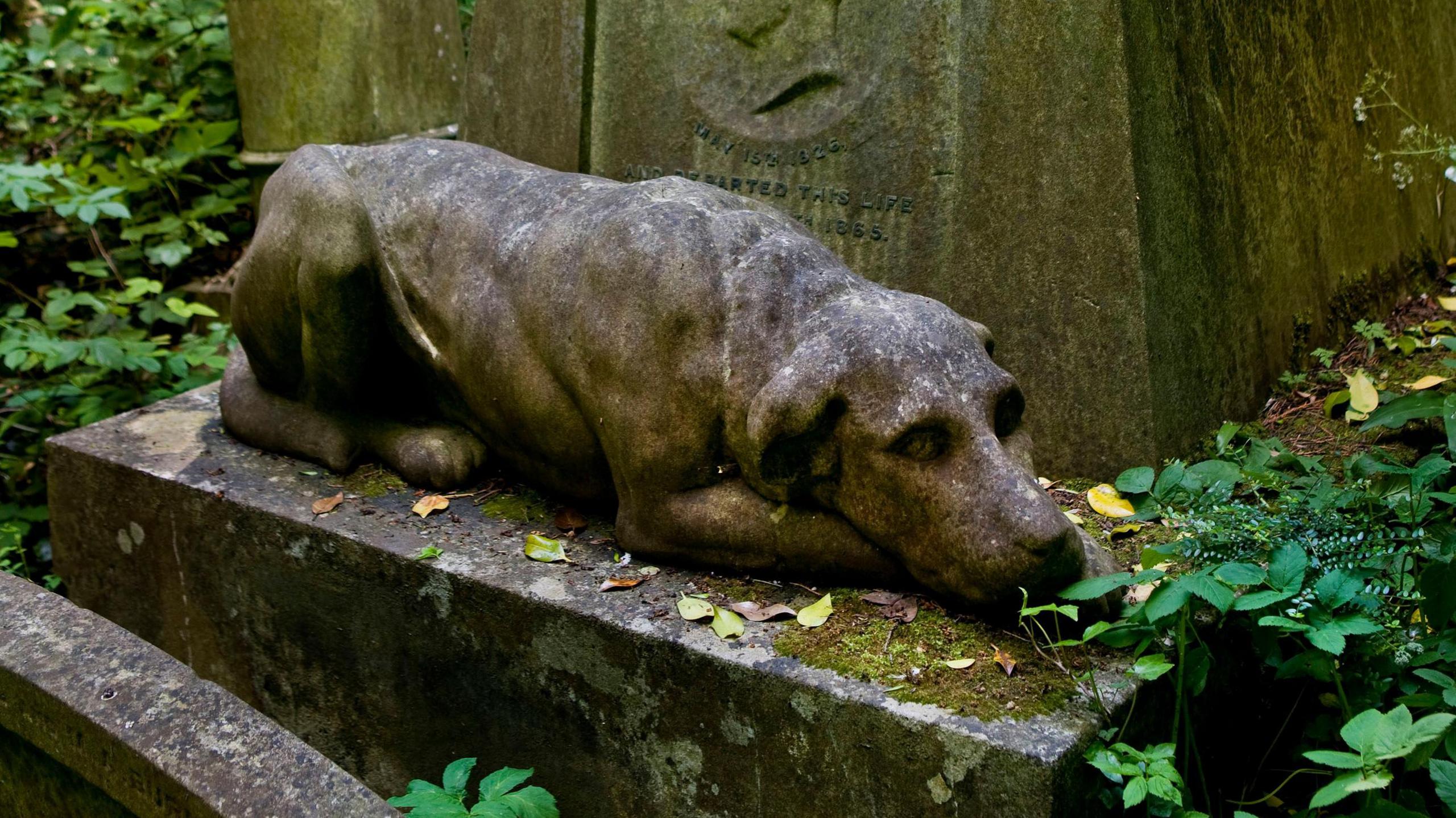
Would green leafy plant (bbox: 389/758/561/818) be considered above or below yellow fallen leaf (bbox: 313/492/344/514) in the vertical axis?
below

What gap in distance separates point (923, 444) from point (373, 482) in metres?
1.62

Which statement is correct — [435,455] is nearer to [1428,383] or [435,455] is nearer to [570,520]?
[570,520]

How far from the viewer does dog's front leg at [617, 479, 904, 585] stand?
8.53 ft

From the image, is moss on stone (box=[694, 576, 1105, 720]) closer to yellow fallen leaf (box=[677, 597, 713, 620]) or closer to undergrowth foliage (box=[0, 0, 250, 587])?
yellow fallen leaf (box=[677, 597, 713, 620])

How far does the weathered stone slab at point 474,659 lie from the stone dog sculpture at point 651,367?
225 mm

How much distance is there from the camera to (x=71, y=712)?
228 cm

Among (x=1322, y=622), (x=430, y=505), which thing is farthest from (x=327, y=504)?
(x=1322, y=622)

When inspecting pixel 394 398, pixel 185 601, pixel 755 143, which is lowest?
pixel 185 601

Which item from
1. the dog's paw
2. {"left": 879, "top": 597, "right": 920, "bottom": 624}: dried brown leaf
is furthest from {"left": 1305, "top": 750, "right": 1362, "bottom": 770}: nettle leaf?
the dog's paw

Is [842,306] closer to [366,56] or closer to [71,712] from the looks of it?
[71,712]

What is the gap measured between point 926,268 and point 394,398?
1.51 m

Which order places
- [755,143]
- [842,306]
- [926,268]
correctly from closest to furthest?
[842,306] < [926,268] < [755,143]

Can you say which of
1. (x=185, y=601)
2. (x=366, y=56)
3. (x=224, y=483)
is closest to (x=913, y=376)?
(x=224, y=483)

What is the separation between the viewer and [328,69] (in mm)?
5688
